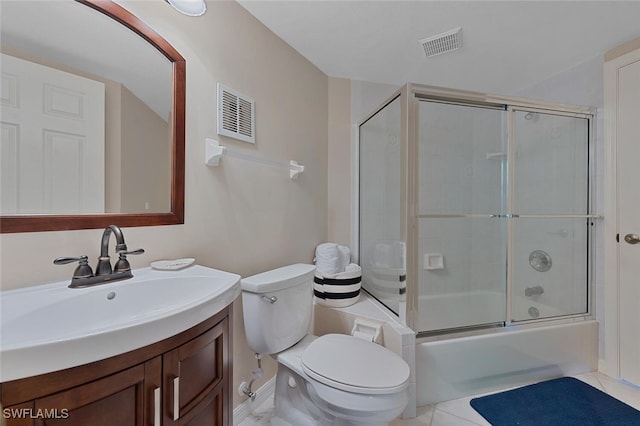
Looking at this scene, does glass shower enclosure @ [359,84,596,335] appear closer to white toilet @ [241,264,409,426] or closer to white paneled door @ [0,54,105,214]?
white toilet @ [241,264,409,426]

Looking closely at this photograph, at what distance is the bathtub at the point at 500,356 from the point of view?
1520mm

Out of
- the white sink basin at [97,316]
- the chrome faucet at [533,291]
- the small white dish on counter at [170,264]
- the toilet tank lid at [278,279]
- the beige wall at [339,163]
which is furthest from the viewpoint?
the beige wall at [339,163]

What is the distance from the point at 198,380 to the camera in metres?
0.77

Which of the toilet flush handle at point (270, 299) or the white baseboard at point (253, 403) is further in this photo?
the white baseboard at point (253, 403)

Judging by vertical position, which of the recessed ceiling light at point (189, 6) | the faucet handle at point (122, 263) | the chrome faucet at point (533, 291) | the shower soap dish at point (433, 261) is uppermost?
the recessed ceiling light at point (189, 6)

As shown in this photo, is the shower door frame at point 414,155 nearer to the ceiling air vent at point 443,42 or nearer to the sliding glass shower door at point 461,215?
the sliding glass shower door at point 461,215

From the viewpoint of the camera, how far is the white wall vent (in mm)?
1316

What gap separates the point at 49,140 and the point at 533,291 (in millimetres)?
2805

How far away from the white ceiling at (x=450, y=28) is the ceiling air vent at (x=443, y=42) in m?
0.04

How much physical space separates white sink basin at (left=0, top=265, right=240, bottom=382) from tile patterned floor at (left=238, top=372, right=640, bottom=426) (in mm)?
970

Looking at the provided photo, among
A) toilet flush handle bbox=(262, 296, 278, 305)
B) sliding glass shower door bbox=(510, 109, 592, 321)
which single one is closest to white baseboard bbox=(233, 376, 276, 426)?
toilet flush handle bbox=(262, 296, 278, 305)

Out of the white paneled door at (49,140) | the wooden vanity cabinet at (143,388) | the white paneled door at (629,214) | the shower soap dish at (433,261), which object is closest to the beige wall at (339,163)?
the shower soap dish at (433,261)

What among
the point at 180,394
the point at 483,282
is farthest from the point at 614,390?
the point at 180,394

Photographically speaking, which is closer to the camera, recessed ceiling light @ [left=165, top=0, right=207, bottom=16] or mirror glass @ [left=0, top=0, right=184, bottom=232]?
mirror glass @ [left=0, top=0, right=184, bottom=232]
